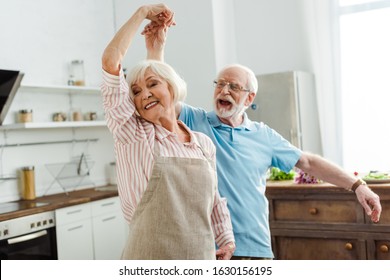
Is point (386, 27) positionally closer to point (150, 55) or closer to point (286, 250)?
point (286, 250)

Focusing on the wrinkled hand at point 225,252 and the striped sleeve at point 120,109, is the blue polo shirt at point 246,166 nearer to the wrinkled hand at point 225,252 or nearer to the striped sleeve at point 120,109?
the wrinkled hand at point 225,252

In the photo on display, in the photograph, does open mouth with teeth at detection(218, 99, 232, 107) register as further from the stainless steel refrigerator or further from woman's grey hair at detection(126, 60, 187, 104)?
the stainless steel refrigerator

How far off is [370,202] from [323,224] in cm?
133

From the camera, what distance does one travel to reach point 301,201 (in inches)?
132

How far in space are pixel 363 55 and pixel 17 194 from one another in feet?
9.90

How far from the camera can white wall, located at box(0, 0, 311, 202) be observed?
4.07m

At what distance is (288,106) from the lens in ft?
13.8

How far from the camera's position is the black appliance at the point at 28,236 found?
327 centimetres

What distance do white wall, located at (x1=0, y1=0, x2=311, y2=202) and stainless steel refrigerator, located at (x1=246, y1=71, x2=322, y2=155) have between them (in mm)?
432

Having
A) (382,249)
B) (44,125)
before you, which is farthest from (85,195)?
(382,249)

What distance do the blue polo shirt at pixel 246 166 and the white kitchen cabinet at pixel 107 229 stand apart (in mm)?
2181

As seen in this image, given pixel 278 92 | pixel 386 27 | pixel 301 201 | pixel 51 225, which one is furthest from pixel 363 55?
pixel 51 225

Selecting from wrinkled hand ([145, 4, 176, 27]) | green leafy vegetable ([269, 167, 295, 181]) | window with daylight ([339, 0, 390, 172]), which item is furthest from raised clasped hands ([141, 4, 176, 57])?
window with daylight ([339, 0, 390, 172])

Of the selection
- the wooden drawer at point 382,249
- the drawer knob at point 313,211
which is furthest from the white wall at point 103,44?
the wooden drawer at point 382,249
